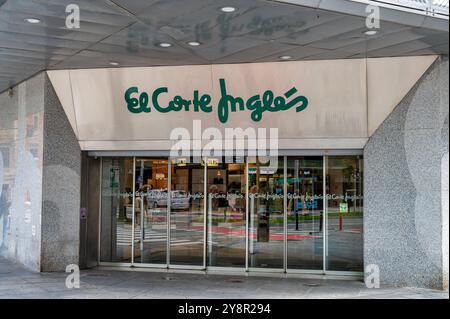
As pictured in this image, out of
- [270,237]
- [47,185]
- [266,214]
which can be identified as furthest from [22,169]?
[270,237]

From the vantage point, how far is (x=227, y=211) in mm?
13070

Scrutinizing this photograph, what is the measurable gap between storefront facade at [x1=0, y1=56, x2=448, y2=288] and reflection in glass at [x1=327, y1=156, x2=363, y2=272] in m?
0.03

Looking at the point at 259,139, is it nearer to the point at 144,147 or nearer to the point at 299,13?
the point at 144,147

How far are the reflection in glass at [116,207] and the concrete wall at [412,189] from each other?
5.82 meters

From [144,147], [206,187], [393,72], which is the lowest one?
[206,187]

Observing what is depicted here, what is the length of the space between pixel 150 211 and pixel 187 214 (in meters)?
1.03

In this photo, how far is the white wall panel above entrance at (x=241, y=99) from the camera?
1120 cm

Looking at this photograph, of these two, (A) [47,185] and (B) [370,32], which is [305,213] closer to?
(B) [370,32]

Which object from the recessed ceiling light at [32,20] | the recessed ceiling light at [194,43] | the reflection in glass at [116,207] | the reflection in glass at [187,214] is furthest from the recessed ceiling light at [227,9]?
the reflection in glass at [116,207]

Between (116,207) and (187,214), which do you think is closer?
(187,214)

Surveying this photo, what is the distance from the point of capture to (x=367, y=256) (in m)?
11.3

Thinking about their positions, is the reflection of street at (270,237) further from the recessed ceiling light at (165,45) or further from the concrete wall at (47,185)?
the recessed ceiling light at (165,45)
